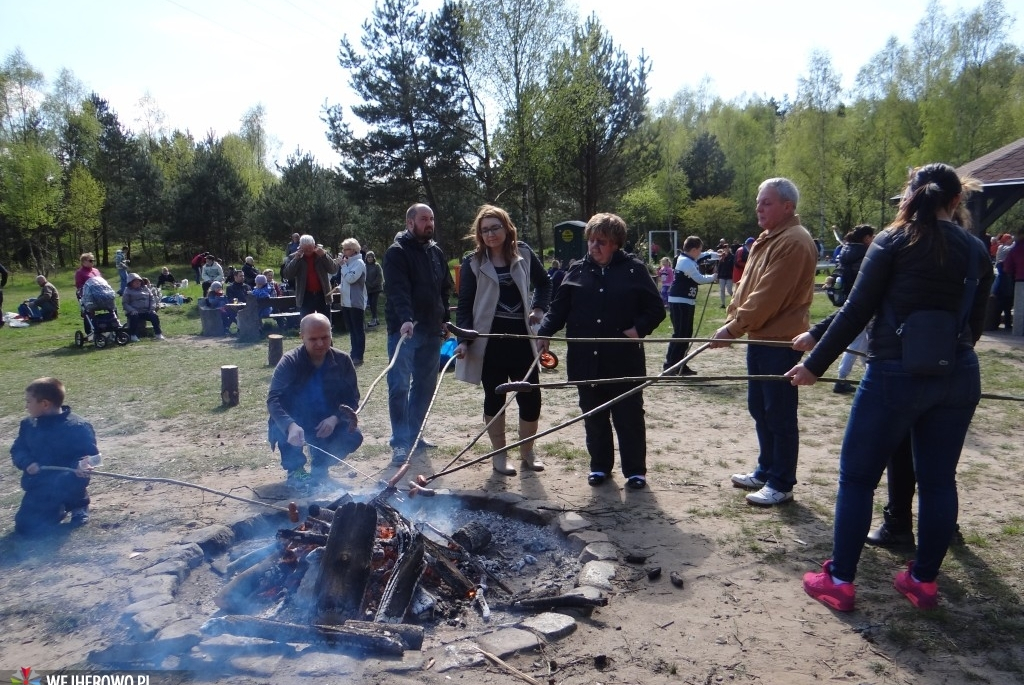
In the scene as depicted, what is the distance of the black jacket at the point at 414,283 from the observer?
17.0ft

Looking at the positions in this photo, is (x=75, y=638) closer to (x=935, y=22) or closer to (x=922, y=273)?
(x=922, y=273)

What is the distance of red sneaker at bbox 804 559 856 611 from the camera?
3088mm

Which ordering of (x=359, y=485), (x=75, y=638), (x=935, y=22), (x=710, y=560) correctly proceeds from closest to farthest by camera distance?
(x=75, y=638)
(x=710, y=560)
(x=359, y=485)
(x=935, y=22)

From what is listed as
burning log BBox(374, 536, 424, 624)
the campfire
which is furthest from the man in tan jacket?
burning log BBox(374, 536, 424, 624)

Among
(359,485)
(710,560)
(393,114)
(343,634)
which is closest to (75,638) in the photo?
(343,634)

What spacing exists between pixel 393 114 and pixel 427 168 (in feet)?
6.39

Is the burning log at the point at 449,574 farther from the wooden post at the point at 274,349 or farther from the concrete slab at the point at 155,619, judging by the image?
the wooden post at the point at 274,349

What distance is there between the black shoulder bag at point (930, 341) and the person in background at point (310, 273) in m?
8.02

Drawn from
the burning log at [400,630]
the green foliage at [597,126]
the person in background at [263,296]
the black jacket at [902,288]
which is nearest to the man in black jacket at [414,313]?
the burning log at [400,630]

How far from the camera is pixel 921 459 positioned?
3.03 meters

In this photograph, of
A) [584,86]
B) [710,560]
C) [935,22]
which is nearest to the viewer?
[710,560]

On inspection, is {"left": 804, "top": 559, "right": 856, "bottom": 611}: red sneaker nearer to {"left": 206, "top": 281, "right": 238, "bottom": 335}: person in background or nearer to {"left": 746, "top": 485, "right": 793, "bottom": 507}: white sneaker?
{"left": 746, "top": 485, "right": 793, "bottom": 507}: white sneaker

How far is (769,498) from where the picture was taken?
4.36 metres

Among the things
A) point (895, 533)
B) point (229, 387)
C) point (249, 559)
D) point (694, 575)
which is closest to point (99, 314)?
point (229, 387)
